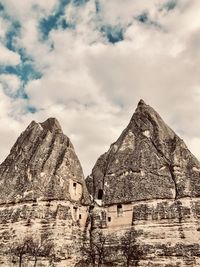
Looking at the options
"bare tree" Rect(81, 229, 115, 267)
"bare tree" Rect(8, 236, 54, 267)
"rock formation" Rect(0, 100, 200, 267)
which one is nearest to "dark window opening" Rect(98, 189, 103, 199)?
"rock formation" Rect(0, 100, 200, 267)

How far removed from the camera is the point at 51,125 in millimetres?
53125

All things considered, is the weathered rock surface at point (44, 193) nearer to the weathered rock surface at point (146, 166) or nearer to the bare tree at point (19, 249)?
the bare tree at point (19, 249)

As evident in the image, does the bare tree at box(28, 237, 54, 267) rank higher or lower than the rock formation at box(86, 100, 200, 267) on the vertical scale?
lower

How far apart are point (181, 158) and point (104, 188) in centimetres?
970

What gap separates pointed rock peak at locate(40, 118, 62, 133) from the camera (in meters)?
52.6

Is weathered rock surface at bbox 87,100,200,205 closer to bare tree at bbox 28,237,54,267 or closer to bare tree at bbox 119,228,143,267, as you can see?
bare tree at bbox 119,228,143,267

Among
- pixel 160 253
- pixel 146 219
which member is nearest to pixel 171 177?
pixel 146 219

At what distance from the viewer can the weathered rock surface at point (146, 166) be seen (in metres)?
44.9

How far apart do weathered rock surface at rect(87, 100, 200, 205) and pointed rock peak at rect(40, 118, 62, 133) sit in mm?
7571

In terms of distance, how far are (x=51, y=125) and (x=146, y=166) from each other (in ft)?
46.1

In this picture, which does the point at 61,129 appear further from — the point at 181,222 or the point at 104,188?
the point at 181,222

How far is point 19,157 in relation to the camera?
50844 millimetres

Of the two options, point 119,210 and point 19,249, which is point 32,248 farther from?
→ point 119,210

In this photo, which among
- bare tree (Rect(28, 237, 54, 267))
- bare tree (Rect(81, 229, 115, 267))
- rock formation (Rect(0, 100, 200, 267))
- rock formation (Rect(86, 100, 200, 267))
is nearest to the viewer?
bare tree (Rect(28, 237, 54, 267))
